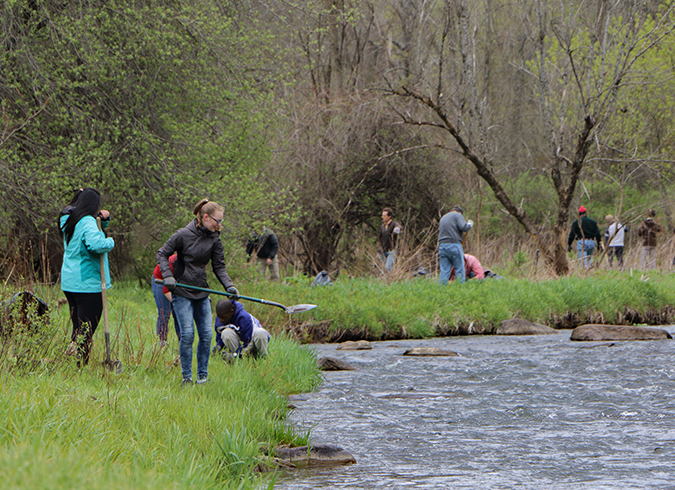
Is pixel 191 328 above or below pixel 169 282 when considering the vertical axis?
below

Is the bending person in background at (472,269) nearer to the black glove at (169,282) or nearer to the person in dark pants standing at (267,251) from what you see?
the person in dark pants standing at (267,251)

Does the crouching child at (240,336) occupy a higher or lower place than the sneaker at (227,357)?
higher

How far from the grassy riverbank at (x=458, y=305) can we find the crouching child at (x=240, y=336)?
4188 millimetres

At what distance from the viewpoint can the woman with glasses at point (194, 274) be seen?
7.09 m

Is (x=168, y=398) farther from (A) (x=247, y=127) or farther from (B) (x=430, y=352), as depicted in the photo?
(A) (x=247, y=127)

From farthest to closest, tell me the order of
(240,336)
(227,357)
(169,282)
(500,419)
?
(240,336), (227,357), (500,419), (169,282)

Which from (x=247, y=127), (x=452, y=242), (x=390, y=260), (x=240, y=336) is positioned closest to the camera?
(x=240, y=336)

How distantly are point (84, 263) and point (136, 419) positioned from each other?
250cm

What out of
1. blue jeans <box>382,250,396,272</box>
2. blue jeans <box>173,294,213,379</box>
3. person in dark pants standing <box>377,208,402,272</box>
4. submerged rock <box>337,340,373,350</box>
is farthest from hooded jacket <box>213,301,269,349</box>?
blue jeans <box>382,250,396,272</box>

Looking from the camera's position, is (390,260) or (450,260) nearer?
(450,260)

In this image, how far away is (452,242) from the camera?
15414 mm

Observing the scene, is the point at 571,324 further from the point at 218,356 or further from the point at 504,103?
the point at 504,103

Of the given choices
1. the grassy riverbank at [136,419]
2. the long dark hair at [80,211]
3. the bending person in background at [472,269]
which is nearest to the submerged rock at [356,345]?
the grassy riverbank at [136,419]

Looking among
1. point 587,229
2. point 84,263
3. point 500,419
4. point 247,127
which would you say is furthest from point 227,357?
point 587,229
